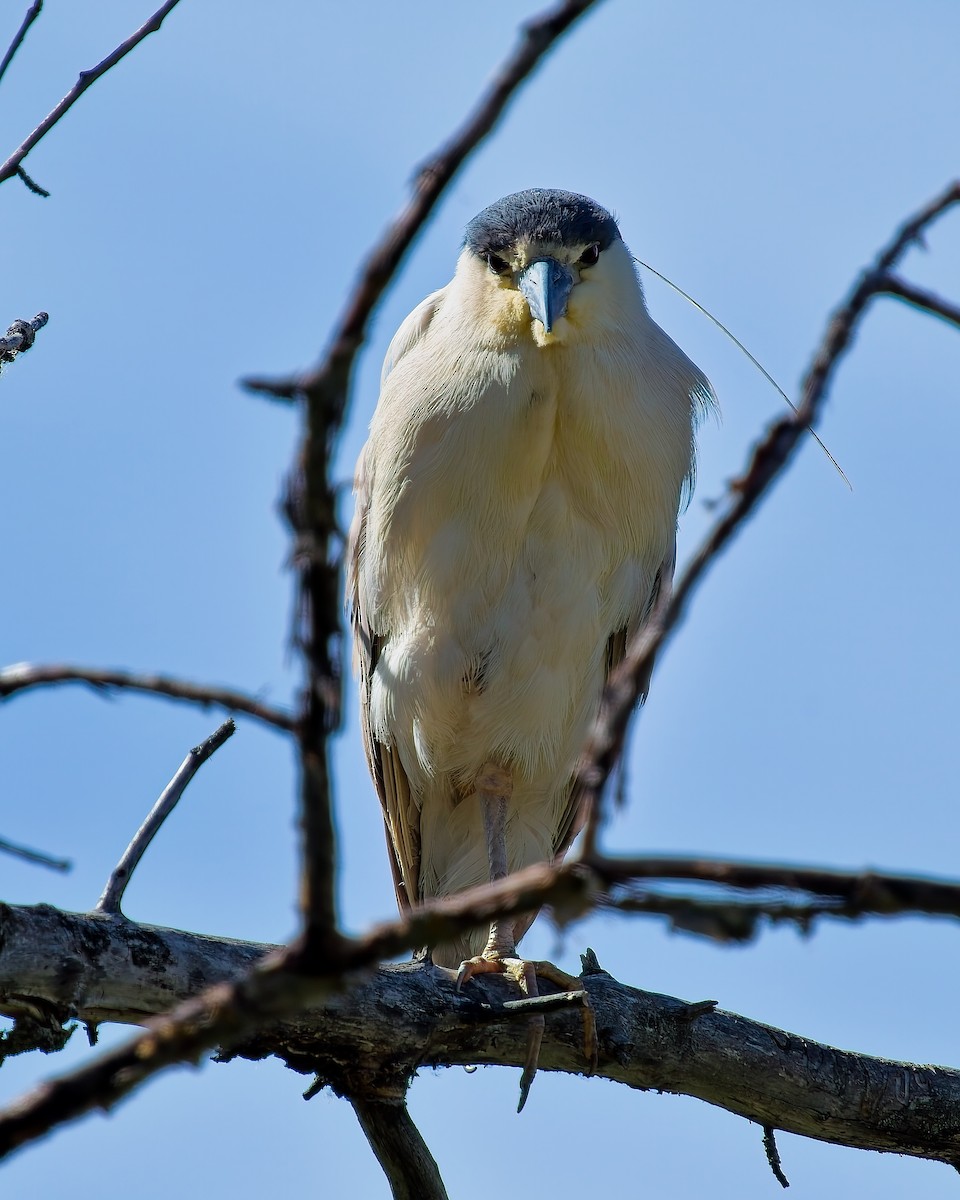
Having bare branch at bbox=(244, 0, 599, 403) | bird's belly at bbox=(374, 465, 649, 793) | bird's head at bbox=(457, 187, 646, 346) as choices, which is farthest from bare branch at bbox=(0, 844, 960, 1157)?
bird's head at bbox=(457, 187, 646, 346)

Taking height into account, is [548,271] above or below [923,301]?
above

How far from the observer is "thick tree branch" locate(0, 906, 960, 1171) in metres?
2.28

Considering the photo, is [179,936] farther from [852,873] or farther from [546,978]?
[852,873]

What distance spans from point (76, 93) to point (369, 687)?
2.21m

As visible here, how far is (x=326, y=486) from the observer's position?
2.97ft

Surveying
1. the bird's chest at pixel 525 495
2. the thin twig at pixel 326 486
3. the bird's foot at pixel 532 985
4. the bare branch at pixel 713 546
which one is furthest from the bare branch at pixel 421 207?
the bird's chest at pixel 525 495

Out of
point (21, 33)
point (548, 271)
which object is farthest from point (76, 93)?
point (548, 271)

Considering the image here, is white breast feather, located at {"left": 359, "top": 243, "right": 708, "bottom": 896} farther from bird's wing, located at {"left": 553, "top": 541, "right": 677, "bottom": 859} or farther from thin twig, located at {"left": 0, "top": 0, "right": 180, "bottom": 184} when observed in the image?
thin twig, located at {"left": 0, "top": 0, "right": 180, "bottom": 184}

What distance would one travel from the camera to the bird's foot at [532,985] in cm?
292

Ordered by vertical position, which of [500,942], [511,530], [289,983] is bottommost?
[289,983]

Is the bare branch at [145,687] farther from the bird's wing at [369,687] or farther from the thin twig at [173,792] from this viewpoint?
the bird's wing at [369,687]

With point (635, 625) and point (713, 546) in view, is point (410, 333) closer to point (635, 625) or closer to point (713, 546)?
point (635, 625)

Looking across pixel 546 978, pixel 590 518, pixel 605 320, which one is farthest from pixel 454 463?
pixel 546 978

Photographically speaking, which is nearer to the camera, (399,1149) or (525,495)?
(399,1149)
